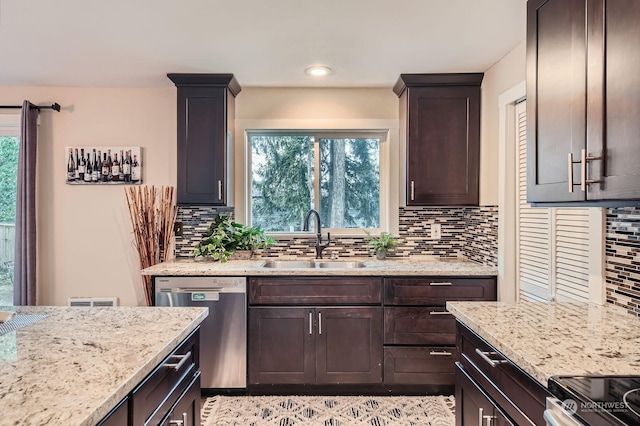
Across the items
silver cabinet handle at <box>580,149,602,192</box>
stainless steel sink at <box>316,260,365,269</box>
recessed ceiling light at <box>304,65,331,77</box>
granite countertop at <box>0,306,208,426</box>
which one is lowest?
stainless steel sink at <box>316,260,365,269</box>

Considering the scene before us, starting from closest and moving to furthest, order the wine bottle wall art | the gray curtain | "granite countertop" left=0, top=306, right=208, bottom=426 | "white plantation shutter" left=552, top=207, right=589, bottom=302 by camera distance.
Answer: "granite countertop" left=0, top=306, right=208, bottom=426 → "white plantation shutter" left=552, top=207, right=589, bottom=302 → the gray curtain → the wine bottle wall art

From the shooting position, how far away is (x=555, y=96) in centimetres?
142

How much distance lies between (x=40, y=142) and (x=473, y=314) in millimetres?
3563

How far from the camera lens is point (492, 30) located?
7.18 ft

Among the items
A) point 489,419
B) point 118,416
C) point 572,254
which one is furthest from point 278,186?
point 118,416

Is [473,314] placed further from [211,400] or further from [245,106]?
[245,106]

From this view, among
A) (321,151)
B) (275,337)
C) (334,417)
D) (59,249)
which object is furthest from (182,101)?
(334,417)

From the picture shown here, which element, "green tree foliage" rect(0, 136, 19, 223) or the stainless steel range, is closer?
the stainless steel range

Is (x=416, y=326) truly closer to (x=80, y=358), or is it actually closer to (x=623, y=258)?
(x=623, y=258)

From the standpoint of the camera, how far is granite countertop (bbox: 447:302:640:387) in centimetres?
107

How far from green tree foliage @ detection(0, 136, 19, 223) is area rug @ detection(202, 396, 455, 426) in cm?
239

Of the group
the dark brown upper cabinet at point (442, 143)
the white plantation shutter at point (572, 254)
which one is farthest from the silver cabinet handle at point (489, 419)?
the dark brown upper cabinet at point (442, 143)

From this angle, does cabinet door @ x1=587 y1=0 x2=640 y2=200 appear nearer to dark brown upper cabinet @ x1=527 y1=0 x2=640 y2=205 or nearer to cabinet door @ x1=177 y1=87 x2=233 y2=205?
dark brown upper cabinet @ x1=527 y1=0 x2=640 y2=205

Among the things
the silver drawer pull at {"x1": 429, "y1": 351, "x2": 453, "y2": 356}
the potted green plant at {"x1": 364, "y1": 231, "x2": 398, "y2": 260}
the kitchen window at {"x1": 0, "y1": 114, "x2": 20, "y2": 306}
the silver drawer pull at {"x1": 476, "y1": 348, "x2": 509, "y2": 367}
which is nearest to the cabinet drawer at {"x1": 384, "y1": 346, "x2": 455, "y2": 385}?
the silver drawer pull at {"x1": 429, "y1": 351, "x2": 453, "y2": 356}
